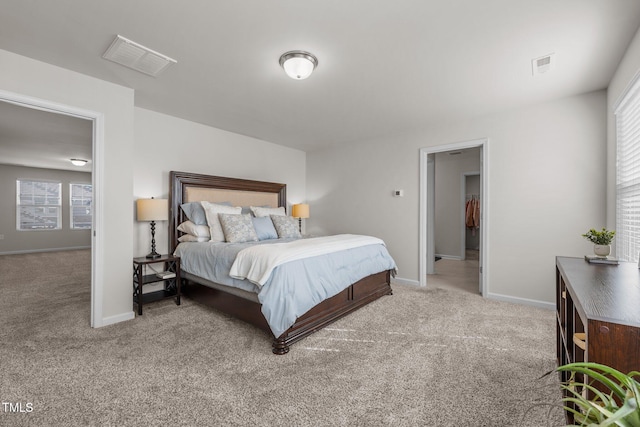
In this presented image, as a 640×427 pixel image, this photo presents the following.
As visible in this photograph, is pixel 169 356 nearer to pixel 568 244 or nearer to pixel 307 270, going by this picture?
Answer: pixel 307 270

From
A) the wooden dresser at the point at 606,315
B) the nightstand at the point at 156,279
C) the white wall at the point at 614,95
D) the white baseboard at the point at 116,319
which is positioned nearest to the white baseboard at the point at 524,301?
the white wall at the point at 614,95

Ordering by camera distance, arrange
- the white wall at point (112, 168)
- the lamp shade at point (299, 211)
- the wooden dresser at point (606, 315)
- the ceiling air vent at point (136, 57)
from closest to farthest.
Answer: the wooden dresser at point (606, 315)
the ceiling air vent at point (136, 57)
the white wall at point (112, 168)
the lamp shade at point (299, 211)

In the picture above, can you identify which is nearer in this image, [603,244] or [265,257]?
[603,244]

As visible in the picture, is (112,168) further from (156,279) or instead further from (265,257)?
(265,257)

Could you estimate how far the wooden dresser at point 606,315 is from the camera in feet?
2.89

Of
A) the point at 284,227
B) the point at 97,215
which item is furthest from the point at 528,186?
the point at 97,215

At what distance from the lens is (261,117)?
3.99 metres

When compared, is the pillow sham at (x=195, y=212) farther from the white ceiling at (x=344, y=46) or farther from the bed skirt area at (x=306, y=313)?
the white ceiling at (x=344, y=46)

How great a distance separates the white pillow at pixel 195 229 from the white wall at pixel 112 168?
73 cm

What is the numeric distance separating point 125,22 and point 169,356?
8.04 feet

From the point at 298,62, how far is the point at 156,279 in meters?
2.85

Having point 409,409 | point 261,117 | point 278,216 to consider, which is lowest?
point 409,409

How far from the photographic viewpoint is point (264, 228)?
13.1ft

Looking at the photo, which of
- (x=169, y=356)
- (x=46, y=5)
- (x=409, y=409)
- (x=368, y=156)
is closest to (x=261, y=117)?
(x=368, y=156)
